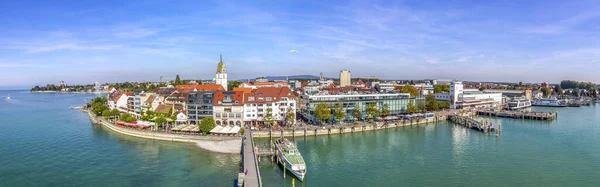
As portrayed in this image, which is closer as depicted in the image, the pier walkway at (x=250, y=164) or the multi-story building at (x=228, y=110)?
the pier walkway at (x=250, y=164)

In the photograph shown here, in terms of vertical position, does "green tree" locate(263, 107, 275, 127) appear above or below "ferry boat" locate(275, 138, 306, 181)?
above

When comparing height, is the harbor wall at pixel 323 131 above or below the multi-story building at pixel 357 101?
below

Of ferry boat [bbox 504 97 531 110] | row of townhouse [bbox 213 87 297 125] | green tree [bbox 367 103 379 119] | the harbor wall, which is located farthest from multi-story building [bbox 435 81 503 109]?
row of townhouse [bbox 213 87 297 125]

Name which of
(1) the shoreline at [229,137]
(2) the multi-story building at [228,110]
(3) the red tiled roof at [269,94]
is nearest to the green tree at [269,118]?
(3) the red tiled roof at [269,94]

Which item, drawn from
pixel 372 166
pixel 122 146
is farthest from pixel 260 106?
pixel 372 166

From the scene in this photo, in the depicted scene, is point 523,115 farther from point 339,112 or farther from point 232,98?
point 232,98

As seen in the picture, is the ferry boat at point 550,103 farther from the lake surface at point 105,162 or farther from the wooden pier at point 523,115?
the lake surface at point 105,162

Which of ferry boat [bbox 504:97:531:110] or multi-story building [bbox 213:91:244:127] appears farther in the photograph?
ferry boat [bbox 504:97:531:110]

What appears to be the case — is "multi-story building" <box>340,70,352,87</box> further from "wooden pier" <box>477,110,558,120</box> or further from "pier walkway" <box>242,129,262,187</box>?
"pier walkway" <box>242,129,262,187</box>
